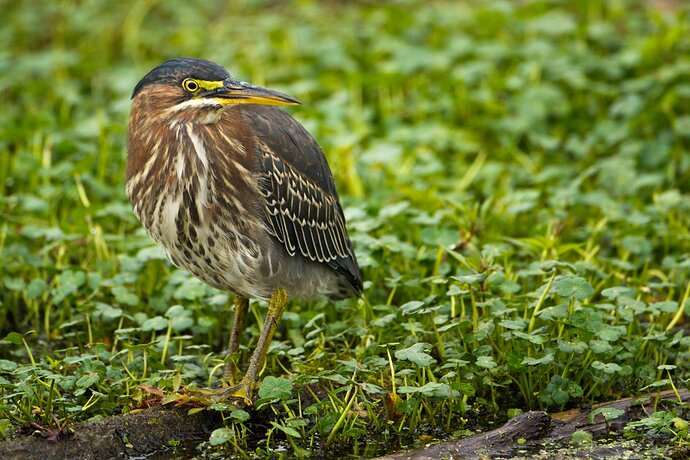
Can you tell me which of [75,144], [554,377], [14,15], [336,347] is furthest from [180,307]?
[14,15]

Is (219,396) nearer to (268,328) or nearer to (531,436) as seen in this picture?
(268,328)

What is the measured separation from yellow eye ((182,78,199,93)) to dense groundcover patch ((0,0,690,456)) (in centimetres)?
137

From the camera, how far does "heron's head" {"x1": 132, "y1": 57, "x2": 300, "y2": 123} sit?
521 centimetres

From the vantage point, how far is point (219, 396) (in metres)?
5.20

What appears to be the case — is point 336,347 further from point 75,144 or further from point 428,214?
point 75,144

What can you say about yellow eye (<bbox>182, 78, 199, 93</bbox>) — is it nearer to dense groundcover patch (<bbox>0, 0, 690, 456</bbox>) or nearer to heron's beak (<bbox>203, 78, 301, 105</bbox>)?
heron's beak (<bbox>203, 78, 301, 105</bbox>)

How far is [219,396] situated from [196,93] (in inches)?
62.7

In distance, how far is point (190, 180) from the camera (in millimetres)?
5184

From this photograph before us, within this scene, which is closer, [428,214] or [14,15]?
[428,214]

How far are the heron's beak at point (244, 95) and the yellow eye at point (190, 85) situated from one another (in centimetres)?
9

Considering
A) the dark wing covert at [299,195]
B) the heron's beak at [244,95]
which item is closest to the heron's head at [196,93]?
the heron's beak at [244,95]

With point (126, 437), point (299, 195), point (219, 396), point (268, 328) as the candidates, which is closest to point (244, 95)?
point (299, 195)

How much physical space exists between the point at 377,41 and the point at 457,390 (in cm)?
620

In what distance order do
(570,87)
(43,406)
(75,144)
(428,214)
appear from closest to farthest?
(43,406), (428,214), (75,144), (570,87)
